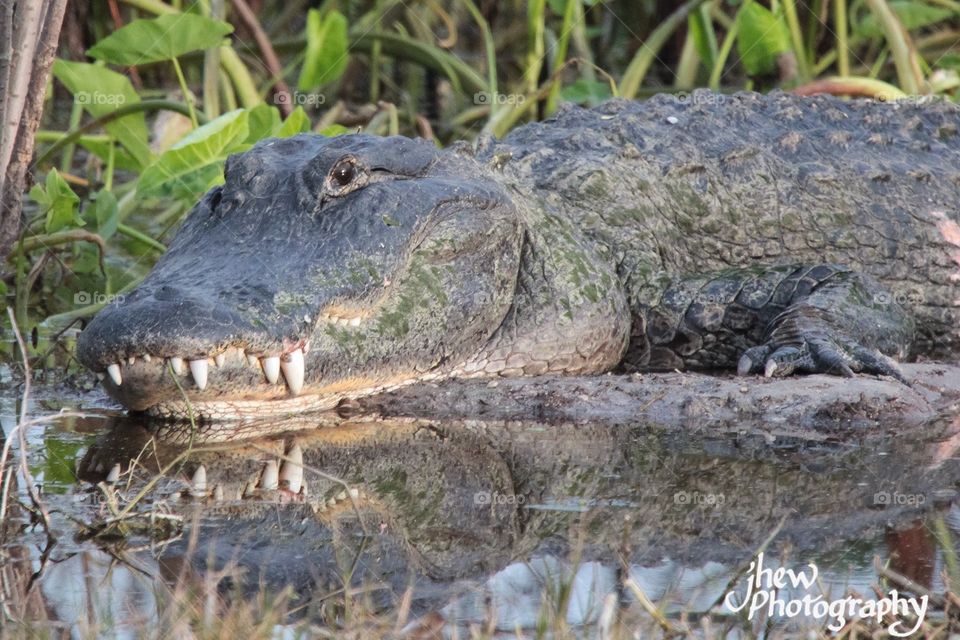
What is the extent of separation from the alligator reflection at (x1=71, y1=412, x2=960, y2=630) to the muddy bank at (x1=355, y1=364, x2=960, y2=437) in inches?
5.5

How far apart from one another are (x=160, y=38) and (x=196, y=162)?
81 cm

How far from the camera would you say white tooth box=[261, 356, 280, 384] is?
4.41 meters

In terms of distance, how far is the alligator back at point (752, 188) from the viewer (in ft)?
19.3

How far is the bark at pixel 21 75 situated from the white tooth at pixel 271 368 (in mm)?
1054

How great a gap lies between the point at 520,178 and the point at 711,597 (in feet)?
10.1

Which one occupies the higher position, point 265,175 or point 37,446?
point 265,175

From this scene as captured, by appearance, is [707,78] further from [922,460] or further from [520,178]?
[922,460]

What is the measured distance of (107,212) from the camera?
666 centimetres

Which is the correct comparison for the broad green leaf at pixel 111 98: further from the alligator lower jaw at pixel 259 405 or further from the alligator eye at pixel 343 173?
the alligator lower jaw at pixel 259 405

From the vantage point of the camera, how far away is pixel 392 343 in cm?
481

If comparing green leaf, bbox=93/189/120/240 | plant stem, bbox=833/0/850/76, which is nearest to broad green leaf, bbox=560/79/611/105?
plant stem, bbox=833/0/850/76

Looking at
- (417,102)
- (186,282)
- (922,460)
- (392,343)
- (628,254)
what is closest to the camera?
(922,460)

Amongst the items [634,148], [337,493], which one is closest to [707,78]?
[634,148]
